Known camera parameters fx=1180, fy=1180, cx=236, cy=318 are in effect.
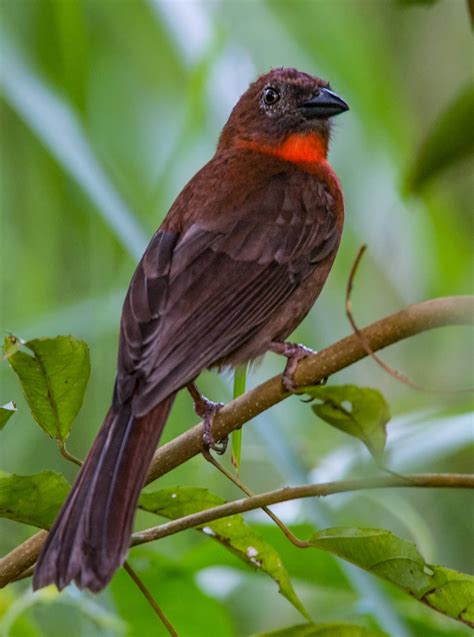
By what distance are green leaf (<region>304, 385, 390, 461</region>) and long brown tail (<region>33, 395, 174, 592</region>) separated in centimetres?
40

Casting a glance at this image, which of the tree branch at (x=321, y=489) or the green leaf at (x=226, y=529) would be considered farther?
the green leaf at (x=226, y=529)

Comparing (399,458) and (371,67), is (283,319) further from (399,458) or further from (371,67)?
(371,67)

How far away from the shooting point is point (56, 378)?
1.97 m

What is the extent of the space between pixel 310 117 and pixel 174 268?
1008mm

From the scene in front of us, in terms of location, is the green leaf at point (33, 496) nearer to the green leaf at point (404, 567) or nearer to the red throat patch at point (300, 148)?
the green leaf at point (404, 567)

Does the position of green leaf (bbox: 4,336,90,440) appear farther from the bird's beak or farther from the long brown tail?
the bird's beak

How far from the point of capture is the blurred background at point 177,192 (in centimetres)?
265

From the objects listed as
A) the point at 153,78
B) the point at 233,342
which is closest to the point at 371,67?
the point at 153,78

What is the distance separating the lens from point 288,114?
3.76 m

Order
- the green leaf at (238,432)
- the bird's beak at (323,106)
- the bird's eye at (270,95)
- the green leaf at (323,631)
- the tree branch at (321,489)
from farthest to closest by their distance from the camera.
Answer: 1. the bird's eye at (270,95)
2. the bird's beak at (323,106)
3. the green leaf at (238,432)
4. the green leaf at (323,631)
5. the tree branch at (321,489)

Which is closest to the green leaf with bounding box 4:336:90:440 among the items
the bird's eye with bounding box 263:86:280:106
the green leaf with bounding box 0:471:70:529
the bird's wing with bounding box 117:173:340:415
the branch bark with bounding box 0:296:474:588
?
the green leaf with bounding box 0:471:70:529

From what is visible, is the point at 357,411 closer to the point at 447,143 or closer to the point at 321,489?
the point at 321,489

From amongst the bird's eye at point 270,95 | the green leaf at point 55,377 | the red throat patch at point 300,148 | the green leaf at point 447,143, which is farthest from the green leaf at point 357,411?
the bird's eye at point 270,95

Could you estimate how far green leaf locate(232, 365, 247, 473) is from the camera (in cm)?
235
